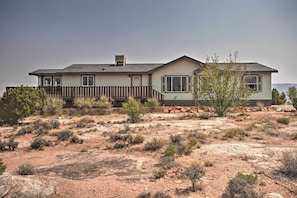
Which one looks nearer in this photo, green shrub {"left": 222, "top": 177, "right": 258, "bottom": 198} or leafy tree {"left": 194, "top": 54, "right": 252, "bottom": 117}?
green shrub {"left": 222, "top": 177, "right": 258, "bottom": 198}

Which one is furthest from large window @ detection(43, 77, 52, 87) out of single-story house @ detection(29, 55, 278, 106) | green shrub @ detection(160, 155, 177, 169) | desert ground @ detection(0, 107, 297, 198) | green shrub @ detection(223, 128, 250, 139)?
green shrub @ detection(160, 155, 177, 169)

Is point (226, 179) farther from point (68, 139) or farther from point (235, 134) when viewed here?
point (68, 139)

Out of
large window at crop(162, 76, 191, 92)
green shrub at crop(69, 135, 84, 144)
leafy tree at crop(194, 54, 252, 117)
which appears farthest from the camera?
large window at crop(162, 76, 191, 92)

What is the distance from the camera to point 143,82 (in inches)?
974

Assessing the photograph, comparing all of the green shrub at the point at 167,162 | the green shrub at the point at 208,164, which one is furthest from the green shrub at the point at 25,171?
the green shrub at the point at 208,164

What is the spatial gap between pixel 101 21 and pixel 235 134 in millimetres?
Result: 13708

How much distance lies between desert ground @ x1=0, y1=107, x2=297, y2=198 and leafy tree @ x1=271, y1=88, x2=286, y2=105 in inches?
714

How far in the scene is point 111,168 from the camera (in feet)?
22.4

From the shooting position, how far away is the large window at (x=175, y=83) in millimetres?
24078

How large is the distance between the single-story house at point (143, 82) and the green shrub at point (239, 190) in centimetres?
1807

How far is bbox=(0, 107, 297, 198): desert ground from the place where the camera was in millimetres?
5223

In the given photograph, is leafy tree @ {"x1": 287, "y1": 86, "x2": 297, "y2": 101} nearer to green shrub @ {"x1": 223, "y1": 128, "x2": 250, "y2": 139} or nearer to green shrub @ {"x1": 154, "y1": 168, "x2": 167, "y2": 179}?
green shrub @ {"x1": 223, "y1": 128, "x2": 250, "y2": 139}

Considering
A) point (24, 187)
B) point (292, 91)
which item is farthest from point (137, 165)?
point (292, 91)

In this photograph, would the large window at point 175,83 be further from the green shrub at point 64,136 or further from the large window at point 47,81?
the green shrub at point 64,136
